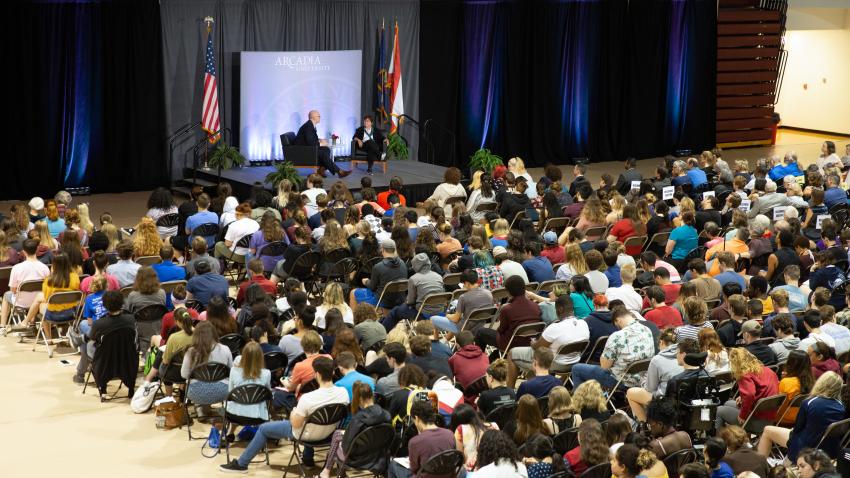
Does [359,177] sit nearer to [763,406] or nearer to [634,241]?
[634,241]

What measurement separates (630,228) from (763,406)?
5543mm

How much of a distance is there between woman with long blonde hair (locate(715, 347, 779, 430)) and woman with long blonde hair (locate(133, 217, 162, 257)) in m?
6.87

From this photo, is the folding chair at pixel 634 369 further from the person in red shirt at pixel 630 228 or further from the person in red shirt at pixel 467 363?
the person in red shirt at pixel 630 228

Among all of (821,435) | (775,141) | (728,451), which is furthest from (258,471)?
(775,141)

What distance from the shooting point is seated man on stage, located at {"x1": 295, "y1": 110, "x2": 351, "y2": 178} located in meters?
19.0

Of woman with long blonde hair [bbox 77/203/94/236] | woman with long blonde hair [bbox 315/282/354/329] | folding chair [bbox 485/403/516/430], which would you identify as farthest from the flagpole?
folding chair [bbox 485/403/516/430]

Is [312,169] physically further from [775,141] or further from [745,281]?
[775,141]

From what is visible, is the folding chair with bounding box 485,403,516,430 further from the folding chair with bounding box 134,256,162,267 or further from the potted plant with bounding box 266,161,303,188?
the potted plant with bounding box 266,161,303,188

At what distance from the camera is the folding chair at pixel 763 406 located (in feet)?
26.3

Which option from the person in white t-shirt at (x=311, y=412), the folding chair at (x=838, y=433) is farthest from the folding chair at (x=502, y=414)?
the folding chair at (x=838, y=433)

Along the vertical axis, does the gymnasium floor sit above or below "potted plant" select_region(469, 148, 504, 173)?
below

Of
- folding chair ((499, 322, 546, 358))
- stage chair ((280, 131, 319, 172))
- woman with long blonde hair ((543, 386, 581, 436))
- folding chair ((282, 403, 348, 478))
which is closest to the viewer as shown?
woman with long blonde hair ((543, 386, 581, 436))

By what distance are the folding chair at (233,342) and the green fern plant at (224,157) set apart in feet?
33.2

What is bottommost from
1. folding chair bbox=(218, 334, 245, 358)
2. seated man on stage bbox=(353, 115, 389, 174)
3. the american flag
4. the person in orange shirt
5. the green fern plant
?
folding chair bbox=(218, 334, 245, 358)
